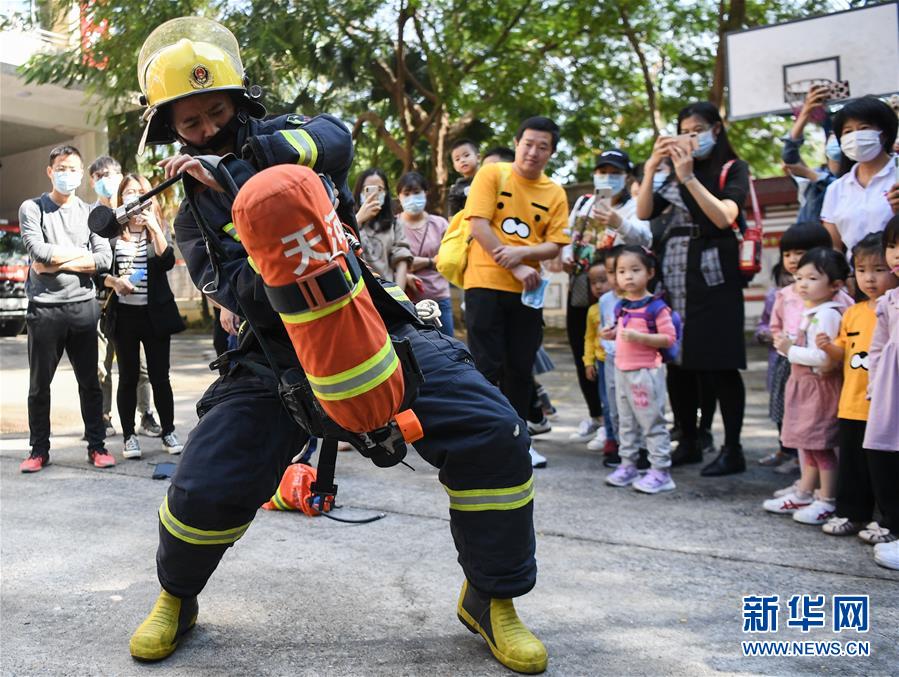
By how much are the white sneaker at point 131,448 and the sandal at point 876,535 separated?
13.4 feet

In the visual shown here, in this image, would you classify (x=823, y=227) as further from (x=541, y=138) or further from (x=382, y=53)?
(x=382, y=53)

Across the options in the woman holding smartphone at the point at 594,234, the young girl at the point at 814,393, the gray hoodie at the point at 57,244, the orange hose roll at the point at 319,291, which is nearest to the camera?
the orange hose roll at the point at 319,291

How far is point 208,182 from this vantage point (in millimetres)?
2287

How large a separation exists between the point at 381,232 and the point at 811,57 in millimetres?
4489

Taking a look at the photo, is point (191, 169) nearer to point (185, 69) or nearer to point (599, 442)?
point (185, 69)

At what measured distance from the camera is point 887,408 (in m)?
3.45

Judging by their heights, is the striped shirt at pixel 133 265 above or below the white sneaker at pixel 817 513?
above

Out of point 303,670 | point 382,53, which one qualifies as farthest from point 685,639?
point 382,53

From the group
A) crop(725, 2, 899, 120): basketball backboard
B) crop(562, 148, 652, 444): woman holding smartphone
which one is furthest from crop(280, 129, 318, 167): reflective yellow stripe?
crop(725, 2, 899, 120): basketball backboard

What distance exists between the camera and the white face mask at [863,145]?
4238mm

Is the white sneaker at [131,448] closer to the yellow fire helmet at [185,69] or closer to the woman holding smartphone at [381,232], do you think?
the woman holding smartphone at [381,232]

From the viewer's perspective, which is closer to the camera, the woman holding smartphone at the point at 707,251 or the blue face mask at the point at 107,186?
the woman holding smartphone at the point at 707,251

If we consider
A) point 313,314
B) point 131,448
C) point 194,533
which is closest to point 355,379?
point 313,314

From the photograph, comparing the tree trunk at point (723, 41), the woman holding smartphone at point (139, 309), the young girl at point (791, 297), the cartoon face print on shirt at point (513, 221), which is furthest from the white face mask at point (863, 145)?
the tree trunk at point (723, 41)
